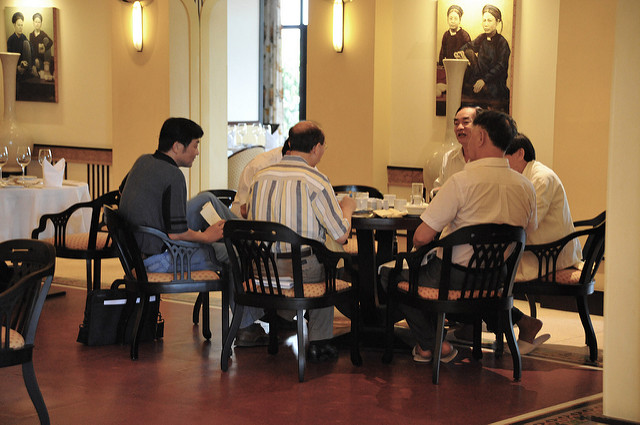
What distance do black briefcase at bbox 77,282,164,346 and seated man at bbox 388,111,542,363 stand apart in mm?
1856

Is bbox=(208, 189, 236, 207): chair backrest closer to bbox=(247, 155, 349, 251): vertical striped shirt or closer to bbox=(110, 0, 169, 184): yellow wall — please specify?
bbox=(247, 155, 349, 251): vertical striped shirt

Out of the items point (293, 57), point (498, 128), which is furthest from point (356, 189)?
point (293, 57)

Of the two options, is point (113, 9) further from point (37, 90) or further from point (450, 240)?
point (450, 240)

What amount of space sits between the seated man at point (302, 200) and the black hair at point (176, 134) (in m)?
0.60

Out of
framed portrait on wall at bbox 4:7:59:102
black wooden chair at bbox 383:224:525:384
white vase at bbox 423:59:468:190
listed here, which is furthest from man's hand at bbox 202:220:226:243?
framed portrait on wall at bbox 4:7:59:102

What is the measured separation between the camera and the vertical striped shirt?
4.54 metres

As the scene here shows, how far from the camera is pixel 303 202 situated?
179 inches

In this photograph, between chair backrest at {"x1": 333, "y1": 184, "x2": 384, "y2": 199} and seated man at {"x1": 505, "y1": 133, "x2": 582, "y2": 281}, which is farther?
chair backrest at {"x1": 333, "y1": 184, "x2": 384, "y2": 199}

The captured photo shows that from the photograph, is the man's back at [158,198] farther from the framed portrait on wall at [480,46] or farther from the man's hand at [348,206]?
the framed portrait on wall at [480,46]

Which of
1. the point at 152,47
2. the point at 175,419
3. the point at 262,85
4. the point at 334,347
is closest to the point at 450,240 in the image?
the point at 334,347

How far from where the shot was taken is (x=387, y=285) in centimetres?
485

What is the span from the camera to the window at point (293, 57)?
46.6 ft

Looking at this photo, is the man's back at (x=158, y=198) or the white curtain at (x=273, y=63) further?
the white curtain at (x=273, y=63)

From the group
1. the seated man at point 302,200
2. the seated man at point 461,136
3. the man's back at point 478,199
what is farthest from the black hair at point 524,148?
the seated man at point 302,200
